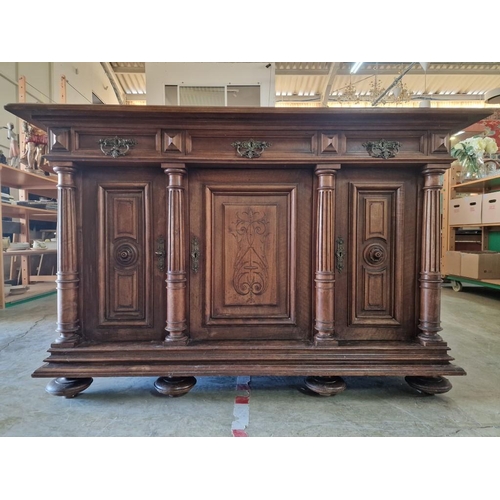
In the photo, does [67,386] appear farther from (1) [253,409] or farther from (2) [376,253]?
(2) [376,253]

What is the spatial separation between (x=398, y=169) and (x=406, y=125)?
0.64 feet

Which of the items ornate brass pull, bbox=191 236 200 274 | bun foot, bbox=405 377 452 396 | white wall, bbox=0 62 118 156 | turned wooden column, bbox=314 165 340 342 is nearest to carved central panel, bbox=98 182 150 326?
ornate brass pull, bbox=191 236 200 274

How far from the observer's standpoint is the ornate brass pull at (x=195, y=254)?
1.30 m

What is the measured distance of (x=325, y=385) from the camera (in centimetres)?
124

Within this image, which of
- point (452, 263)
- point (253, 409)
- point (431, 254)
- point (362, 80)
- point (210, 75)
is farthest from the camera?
point (362, 80)

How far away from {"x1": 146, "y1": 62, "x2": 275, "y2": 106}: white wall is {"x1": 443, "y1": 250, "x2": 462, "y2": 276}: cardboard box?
3.26 metres

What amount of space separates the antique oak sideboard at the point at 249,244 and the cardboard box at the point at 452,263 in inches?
121

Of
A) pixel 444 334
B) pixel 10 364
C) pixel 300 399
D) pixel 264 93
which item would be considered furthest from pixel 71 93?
pixel 444 334

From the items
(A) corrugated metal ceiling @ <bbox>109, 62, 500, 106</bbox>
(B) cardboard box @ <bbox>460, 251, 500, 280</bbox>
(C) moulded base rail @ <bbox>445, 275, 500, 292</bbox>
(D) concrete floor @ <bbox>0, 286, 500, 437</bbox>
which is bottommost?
(D) concrete floor @ <bbox>0, 286, 500, 437</bbox>

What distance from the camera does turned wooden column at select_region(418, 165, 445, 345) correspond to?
49.3 inches

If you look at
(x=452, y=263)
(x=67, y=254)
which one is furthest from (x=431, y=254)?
(x=452, y=263)

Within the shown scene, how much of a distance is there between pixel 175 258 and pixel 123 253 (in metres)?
0.27

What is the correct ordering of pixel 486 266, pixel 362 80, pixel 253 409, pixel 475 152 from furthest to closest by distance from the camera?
Answer: pixel 362 80 → pixel 475 152 → pixel 486 266 → pixel 253 409

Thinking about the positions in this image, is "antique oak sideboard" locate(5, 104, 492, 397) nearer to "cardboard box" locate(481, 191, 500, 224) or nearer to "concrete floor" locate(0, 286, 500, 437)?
"concrete floor" locate(0, 286, 500, 437)
